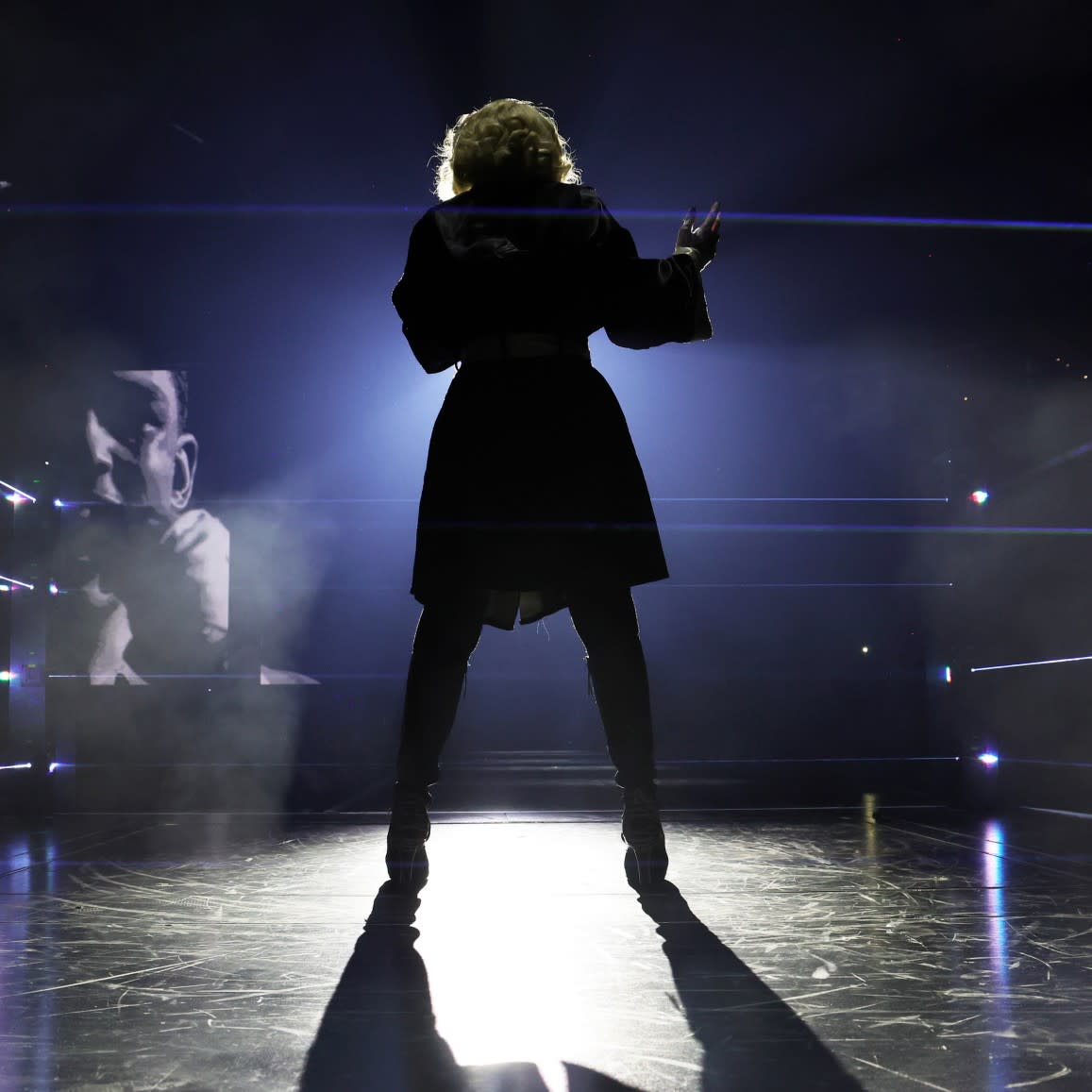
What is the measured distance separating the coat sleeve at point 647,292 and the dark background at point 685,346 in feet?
5.46

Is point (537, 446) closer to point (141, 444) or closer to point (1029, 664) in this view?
point (1029, 664)

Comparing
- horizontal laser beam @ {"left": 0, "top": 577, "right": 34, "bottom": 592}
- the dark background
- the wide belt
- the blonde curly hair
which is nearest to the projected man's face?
the dark background

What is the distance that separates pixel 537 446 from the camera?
1453 mm

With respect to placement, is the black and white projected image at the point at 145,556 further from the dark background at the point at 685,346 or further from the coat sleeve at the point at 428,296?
the coat sleeve at the point at 428,296

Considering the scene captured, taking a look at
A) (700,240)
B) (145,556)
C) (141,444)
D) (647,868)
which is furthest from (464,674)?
(141,444)

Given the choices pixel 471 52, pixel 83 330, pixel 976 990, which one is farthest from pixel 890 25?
pixel 83 330

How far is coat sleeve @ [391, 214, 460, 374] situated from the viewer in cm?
145

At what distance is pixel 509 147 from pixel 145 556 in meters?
4.77

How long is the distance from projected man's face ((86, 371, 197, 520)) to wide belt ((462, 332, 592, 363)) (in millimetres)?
4696

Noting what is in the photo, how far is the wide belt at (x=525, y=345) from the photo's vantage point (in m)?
1.46

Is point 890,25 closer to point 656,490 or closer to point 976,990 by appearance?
point 976,990

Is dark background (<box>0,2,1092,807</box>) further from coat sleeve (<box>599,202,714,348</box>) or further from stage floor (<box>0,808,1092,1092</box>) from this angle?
coat sleeve (<box>599,202,714,348</box>)

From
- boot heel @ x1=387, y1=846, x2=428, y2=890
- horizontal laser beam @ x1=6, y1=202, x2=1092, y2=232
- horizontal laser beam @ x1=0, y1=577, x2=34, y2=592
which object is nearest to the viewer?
boot heel @ x1=387, y1=846, x2=428, y2=890

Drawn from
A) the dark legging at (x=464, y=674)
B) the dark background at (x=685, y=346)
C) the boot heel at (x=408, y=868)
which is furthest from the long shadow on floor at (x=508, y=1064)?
the dark background at (x=685, y=346)
